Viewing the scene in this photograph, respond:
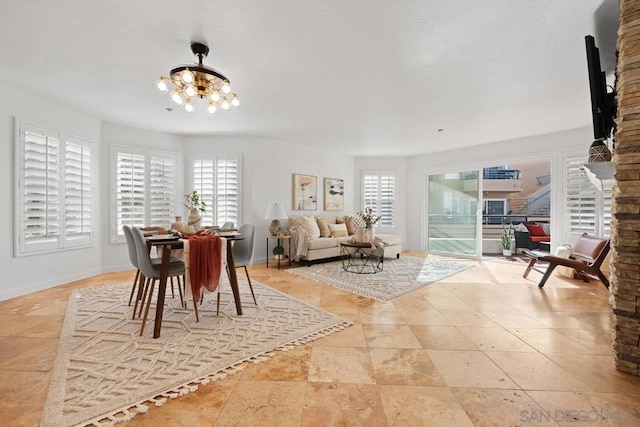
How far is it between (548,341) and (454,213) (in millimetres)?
4652

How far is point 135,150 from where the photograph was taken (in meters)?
4.82

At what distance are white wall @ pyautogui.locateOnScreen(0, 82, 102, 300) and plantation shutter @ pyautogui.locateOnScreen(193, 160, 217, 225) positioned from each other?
1.67 m

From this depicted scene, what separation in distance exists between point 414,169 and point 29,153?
23.9 feet

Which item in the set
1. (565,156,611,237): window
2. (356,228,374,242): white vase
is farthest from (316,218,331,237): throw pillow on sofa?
(565,156,611,237): window

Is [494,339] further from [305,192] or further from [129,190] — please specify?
[129,190]

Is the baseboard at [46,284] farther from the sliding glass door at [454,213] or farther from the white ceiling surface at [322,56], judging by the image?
the sliding glass door at [454,213]

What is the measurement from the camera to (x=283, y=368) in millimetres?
1828

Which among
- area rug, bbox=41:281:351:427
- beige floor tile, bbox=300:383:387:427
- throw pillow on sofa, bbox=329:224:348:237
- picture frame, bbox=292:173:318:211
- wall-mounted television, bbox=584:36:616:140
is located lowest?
beige floor tile, bbox=300:383:387:427

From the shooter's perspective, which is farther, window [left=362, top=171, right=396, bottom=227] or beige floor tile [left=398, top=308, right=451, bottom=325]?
window [left=362, top=171, right=396, bottom=227]

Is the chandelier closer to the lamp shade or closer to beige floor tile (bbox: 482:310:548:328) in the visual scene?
the lamp shade

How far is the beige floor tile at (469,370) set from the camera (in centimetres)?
168

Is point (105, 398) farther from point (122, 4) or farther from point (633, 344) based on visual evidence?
point (633, 344)

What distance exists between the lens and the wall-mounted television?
6.72ft

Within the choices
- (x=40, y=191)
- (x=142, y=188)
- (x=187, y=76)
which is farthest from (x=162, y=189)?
(x=187, y=76)
